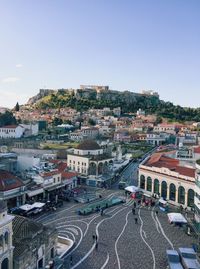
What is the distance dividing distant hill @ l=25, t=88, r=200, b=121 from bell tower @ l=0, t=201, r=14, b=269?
13276 cm

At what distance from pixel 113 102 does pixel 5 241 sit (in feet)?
509

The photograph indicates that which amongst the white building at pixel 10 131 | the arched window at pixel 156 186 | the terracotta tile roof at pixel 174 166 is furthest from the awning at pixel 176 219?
the white building at pixel 10 131

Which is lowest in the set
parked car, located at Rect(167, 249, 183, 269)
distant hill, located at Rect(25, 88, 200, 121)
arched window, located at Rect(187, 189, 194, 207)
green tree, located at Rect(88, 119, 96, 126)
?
parked car, located at Rect(167, 249, 183, 269)

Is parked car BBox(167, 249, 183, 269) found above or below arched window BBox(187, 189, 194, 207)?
below

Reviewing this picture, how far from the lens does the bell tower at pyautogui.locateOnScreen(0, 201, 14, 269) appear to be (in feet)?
62.3

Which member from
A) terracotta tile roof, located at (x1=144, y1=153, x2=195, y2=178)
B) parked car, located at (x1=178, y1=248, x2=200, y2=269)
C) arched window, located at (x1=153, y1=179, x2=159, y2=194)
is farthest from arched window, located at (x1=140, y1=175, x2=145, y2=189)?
parked car, located at (x1=178, y1=248, x2=200, y2=269)

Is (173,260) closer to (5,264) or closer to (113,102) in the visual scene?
(5,264)

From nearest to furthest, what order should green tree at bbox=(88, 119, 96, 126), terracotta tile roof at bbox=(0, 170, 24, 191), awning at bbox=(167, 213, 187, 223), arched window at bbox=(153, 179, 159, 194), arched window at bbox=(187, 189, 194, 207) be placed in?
awning at bbox=(167, 213, 187, 223)
terracotta tile roof at bbox=(0, 170, 24, 191)
arched window at bbox=(187, 189, 194, 207)
arched window at bbox=(153, 179, 159, 194)
green tree at bbox=(88, 119, 96, 126)

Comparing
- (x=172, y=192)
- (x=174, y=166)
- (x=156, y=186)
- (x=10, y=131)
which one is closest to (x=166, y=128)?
(x=10, y=131)

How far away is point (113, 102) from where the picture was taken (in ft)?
566

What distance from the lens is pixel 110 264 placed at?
23.8 m

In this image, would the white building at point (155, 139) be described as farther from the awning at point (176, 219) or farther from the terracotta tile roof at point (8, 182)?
the terracotta tile roof at point (8, 182)

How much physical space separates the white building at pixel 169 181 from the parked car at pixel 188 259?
14.2m

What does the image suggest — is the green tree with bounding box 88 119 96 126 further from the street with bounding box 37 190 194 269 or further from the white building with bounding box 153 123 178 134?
the street with bounding box 37 190 194 269
